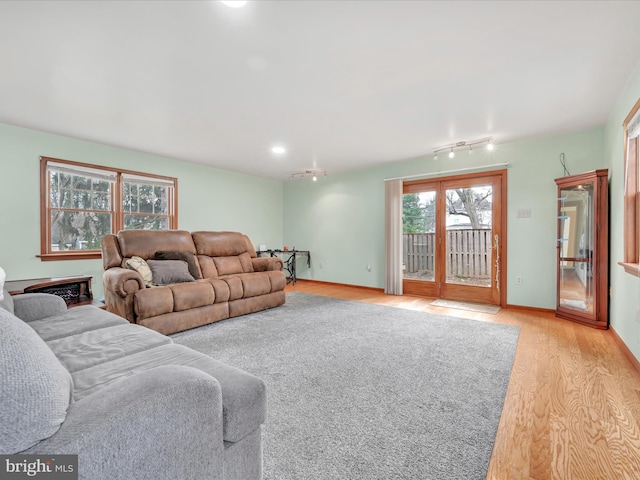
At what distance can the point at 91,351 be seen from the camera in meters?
1.49

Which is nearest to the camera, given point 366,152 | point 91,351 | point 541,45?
point 91,351

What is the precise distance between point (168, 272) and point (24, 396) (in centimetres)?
295

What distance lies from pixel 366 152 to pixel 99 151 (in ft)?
13.0

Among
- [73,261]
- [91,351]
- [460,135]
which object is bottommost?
[91,351]

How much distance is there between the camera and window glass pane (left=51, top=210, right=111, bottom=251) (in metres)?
3.97

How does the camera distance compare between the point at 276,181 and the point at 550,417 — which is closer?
the point at 550,417

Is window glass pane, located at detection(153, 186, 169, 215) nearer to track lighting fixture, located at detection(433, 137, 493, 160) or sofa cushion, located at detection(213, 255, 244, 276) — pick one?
sofa cushion, located at detection(213, 255, 244, 276)

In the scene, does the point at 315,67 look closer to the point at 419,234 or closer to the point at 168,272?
the point at 168,272

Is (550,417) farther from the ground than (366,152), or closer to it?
closer to it

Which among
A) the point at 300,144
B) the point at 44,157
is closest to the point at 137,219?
the point at 44,157

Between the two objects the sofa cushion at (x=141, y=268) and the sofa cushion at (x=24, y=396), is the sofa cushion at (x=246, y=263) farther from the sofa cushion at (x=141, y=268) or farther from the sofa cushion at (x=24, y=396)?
the sofa cushion at (x=24, y=396)

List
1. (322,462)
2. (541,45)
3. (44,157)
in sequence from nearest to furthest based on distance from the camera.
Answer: (322,462) < (541,45) < (44,157)

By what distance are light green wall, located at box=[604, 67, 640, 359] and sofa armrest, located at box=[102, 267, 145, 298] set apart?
428 cm

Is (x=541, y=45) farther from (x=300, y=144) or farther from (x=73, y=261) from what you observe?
(x=73, y=261)
